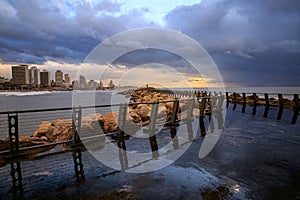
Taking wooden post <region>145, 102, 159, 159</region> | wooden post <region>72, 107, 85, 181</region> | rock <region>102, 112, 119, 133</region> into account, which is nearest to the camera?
wooden post <region>72, 107, 85, 181</region>

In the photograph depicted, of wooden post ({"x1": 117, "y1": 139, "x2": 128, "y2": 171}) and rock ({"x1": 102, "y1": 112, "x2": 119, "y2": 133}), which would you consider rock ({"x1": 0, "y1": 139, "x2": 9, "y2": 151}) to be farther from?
wooden post ({"x1": 117, "y1": 139, "x2": 128, "y2": 171})

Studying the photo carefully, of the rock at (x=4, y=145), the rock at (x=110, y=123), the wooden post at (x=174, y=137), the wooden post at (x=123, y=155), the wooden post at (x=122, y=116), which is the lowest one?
the rock at (x=4, y=145)

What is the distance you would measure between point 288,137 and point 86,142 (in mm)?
6905

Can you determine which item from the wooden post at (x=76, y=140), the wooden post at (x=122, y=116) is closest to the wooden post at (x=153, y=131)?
the wooden post at (x=122, y=116)

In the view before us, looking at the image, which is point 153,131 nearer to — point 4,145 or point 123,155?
point 123,155

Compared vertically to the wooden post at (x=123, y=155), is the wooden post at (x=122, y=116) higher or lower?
higher

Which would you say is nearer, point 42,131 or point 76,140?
point 76,140

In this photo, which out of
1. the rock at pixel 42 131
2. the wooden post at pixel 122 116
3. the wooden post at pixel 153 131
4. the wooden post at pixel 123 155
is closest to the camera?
the wooden post at pixel 123 155

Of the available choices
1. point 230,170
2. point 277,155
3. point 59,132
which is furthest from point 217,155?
point 59,132

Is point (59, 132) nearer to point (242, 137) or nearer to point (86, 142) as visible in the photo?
point (86, 142)

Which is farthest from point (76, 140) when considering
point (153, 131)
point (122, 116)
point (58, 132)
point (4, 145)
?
point (153, 131)

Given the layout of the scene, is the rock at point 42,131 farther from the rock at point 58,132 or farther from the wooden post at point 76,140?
the wooden post at point 76,140

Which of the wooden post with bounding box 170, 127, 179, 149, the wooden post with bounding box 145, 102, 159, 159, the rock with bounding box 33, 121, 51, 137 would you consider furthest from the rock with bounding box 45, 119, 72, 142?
the wooden post with bounding box 170, 127, 179, 149

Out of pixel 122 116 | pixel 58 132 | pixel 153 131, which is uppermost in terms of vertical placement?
pixel 122 116
